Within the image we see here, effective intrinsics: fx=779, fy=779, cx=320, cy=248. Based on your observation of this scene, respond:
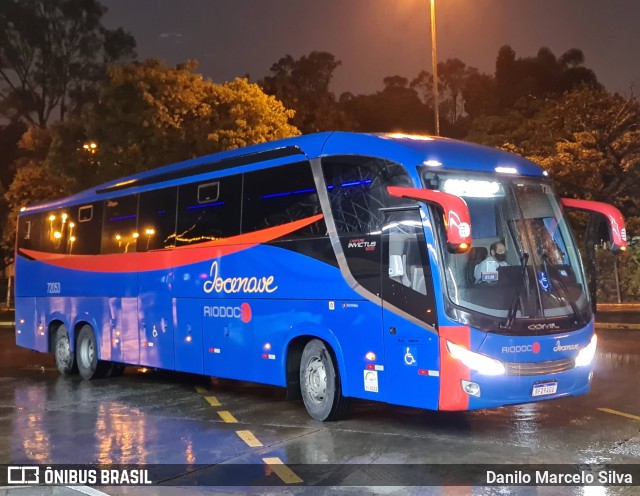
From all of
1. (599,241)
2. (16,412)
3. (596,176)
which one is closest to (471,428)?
(16,412)

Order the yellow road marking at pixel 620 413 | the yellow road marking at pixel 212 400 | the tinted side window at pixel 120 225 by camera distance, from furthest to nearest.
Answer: the tinted side window at pixel 120 225 → the yellow road marking at pixel 212 400 → the yellow road marking at pixel 620 413

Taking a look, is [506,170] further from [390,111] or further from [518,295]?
[390,111]

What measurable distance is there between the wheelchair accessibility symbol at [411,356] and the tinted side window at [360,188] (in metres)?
1.47

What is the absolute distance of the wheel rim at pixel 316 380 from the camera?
999cm

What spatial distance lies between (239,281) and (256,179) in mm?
1515

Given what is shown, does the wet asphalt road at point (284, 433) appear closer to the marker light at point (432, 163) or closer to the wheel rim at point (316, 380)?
the wheel rim at point (316, 380)

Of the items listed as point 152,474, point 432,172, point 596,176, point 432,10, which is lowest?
point 152,474

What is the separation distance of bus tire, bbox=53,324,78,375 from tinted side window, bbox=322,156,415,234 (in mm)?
8386

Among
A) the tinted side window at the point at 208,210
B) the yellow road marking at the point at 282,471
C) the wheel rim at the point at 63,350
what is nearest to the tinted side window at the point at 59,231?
the wheel rim at the point at 63,350

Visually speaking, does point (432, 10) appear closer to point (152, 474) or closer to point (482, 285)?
point (482, 285)

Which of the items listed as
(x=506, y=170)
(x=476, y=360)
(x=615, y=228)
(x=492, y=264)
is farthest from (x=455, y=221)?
(x=615, y=228)

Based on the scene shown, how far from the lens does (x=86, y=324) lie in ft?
51.2

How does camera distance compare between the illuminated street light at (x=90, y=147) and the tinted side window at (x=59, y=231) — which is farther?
the illuminated street light at (x=90, y=147)

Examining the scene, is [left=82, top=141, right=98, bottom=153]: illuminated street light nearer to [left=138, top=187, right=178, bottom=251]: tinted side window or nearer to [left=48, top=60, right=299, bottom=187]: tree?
[left=48, top=60, right=299, bottom=187]: tree
